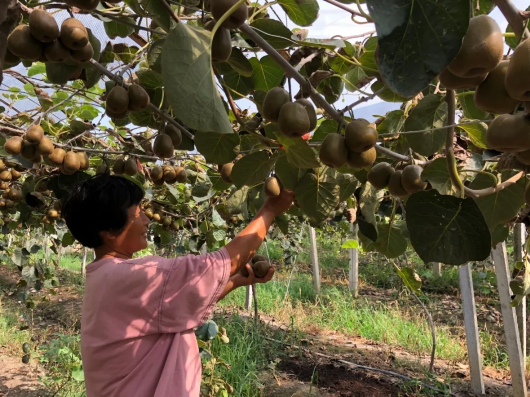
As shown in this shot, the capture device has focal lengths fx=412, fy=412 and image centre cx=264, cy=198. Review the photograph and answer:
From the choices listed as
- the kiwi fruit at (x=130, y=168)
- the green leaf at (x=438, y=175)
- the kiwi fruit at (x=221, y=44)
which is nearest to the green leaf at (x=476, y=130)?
the green leaf at (x=438, y=175)

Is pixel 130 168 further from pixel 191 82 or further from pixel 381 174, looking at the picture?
pixel 191 82

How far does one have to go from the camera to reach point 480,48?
476 mm

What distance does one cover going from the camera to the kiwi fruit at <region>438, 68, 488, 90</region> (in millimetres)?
519

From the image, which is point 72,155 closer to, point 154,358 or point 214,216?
point 154,358

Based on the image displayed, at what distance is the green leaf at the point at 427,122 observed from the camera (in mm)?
970

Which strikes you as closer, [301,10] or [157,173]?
[301,10]

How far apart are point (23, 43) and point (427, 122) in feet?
2.95

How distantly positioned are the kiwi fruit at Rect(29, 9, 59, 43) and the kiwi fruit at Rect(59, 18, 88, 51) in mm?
24

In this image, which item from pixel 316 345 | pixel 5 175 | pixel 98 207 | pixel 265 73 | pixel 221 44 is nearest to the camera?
pixel 221 44

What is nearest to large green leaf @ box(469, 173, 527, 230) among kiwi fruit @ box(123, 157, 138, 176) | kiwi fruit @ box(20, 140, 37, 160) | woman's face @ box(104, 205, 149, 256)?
woman's face @ box(104, 205, 149, 256)

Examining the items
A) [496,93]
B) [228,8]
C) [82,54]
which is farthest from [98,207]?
[496,93]

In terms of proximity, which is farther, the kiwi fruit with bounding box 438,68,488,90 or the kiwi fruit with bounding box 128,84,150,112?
the kiwi fruit with bounding box 128,84,150,112

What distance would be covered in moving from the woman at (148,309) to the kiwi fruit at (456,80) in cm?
96

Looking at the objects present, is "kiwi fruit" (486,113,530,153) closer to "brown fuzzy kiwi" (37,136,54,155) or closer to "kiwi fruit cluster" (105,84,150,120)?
"kiwi fruit cluster" (105,84,150,120)
